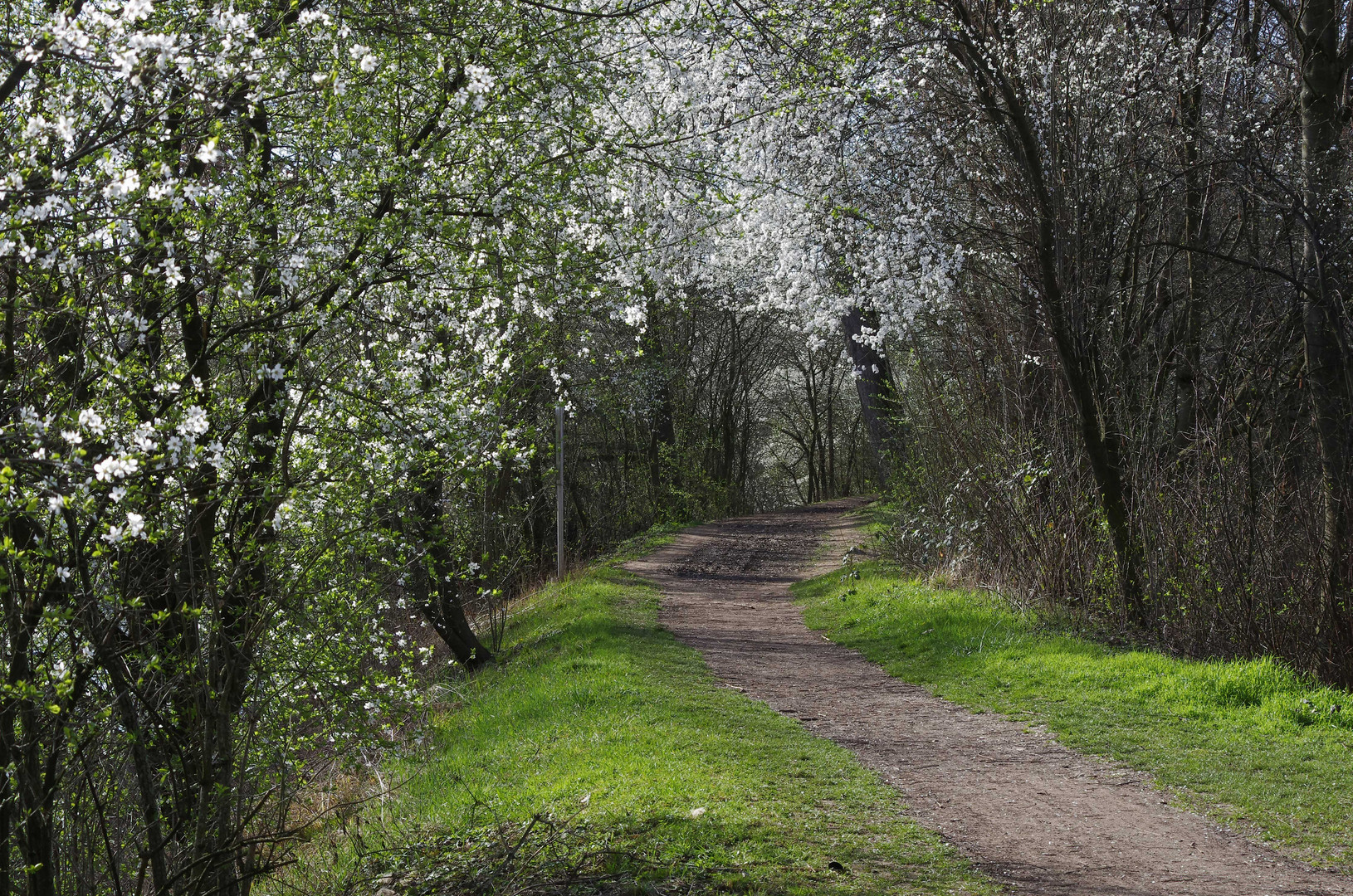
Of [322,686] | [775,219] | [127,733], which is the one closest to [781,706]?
[322,686]

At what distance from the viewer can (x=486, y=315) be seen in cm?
799

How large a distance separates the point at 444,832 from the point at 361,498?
6.69 ft

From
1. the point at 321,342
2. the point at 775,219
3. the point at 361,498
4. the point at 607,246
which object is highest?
the point at 775,219

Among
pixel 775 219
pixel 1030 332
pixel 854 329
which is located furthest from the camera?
pixel 854 329

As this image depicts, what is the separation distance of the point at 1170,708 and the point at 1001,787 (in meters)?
2.03

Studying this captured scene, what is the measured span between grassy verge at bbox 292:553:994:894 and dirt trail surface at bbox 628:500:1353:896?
0.86ft

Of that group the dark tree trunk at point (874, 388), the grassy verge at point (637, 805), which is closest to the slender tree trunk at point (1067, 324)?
the grassy verge at point (637, 805)

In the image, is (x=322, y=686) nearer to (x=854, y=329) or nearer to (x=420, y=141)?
(x=420, y=141)

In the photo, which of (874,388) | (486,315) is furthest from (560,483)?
(874,388)

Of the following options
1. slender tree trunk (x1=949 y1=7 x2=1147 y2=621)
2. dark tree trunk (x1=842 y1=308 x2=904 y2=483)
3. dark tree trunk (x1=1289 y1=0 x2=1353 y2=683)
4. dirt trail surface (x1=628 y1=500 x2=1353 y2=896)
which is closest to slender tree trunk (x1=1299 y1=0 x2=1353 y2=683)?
dark tree trunk (x1=1289 y1=0 x2=1353 y2=683)

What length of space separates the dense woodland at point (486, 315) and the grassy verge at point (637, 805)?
84 cm

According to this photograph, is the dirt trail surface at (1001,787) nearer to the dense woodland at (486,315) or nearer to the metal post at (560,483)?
the dense woodland at (486,315)

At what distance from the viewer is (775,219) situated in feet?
52.5

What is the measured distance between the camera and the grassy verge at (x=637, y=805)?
514 cm
